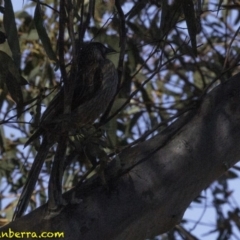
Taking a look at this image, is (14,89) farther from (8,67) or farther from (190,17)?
(190,17)

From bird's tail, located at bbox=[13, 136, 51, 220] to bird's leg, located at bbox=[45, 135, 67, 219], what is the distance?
0.28m

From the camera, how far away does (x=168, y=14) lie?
7.72 ft

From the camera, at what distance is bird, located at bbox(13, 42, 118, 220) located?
2035 mm

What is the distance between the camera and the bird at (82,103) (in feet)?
6.68

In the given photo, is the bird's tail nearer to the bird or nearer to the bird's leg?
the bird

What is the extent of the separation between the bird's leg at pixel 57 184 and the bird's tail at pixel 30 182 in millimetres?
280

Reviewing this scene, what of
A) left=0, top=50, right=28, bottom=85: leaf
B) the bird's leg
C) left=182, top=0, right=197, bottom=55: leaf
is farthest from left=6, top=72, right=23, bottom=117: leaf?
left=182, top=0, right=197, bottom=55: leaf

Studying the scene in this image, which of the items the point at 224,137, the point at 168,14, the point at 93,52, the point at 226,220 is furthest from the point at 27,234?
the point at 226,220

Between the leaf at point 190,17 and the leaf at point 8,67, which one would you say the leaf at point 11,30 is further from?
the leaf at point 190,17

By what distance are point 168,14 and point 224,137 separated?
21.0 inches

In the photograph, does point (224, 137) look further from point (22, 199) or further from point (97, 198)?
point (22, 199)

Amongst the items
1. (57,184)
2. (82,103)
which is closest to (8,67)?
(82,103)

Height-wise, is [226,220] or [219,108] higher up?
[226,220]

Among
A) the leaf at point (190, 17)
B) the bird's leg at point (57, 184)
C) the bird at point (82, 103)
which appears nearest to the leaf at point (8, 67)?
the bird at point (82, 103)
